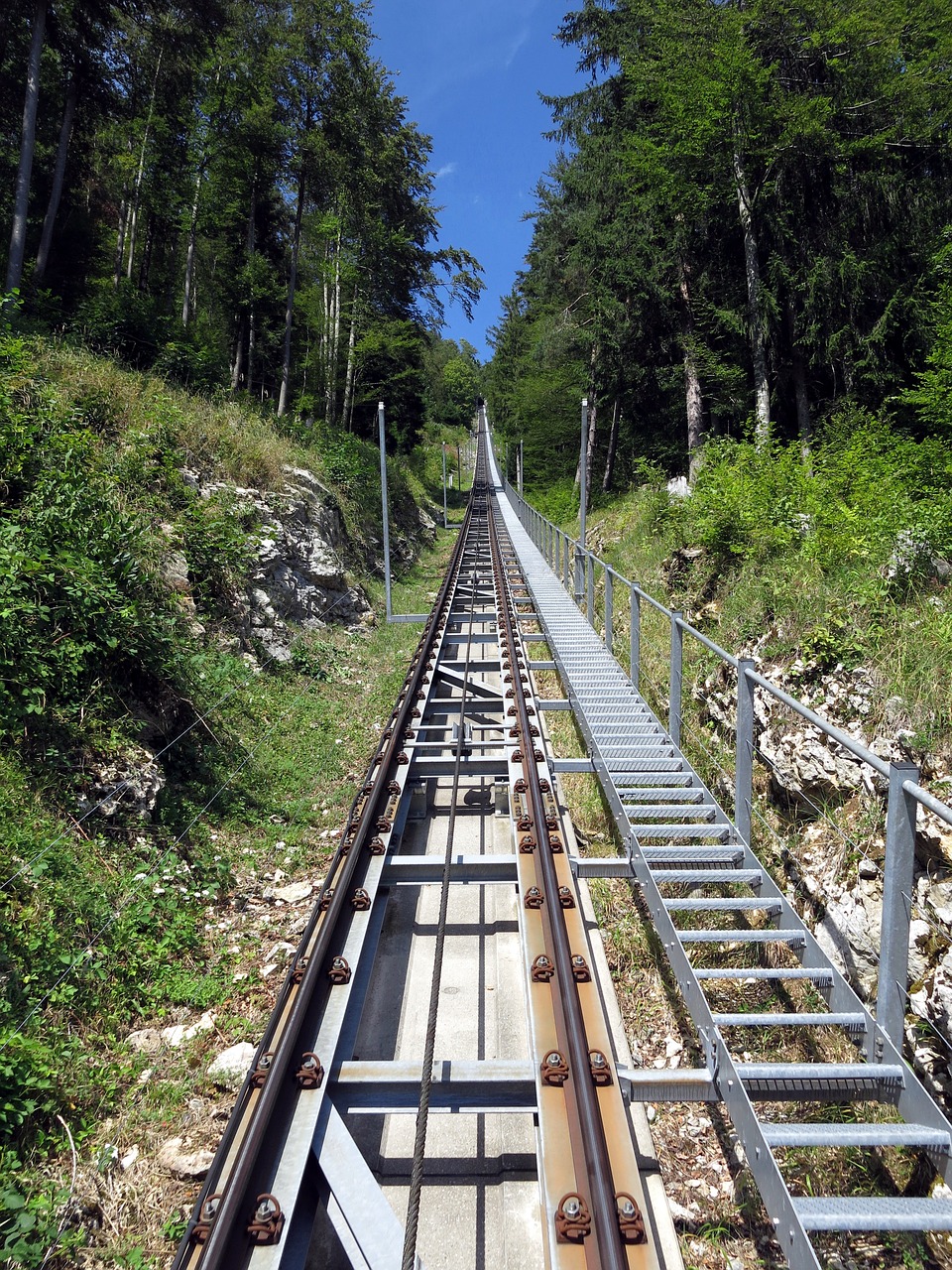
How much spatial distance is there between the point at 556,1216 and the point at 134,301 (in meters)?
14.9

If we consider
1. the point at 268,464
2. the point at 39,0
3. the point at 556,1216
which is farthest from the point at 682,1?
the point at 556,1216

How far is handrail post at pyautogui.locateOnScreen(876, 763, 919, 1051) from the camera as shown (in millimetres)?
2502

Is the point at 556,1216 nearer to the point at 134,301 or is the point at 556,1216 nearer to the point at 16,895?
the point at 16,895

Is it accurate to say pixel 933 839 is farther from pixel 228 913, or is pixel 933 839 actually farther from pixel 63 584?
pixel 63 584

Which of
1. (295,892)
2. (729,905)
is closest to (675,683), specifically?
(729,905)

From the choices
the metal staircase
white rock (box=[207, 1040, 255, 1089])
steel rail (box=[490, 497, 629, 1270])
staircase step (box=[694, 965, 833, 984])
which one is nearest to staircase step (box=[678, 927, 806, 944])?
the metal staircase

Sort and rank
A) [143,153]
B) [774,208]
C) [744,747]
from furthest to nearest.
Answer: [143,153], [774,208], [744,747]

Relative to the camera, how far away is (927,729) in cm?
409

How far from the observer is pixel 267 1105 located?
248 centimetres

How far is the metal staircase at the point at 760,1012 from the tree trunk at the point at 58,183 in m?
15.1

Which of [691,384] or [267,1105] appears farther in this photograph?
[691,384]

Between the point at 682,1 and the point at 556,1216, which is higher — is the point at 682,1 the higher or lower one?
the higher one

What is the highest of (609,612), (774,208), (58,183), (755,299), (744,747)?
(774,208)

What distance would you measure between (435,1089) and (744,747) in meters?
2.46
